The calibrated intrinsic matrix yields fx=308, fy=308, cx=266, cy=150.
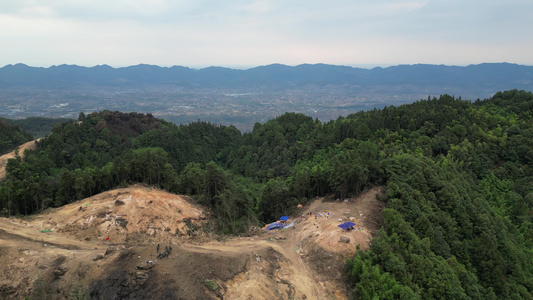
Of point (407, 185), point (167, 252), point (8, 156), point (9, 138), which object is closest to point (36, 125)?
point (9, 138)

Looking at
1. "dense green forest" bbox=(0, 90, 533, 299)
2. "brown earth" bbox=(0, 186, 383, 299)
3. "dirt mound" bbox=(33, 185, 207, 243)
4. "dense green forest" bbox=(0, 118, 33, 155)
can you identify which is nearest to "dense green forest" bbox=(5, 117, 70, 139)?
"dense green forest" bbox=(0, 118, 33, 155)

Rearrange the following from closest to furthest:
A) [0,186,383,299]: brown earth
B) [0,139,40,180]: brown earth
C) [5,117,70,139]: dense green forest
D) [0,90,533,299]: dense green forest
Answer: [0,186,383,299]: brown earth
[0,90,533,299]: dense green forest
[0,139,40,180]: brown earth
[5,117,70,139]: dense green forest

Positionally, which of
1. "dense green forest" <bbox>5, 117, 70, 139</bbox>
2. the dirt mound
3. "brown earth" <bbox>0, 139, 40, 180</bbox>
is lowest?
"dense green forest" <bbox>5, 117, 70, 139</bbox>

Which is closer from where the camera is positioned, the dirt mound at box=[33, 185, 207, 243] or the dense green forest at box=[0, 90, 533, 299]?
the dense green forest at box=[0, 90, 533, 299]

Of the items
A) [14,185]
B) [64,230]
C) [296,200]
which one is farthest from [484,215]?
[14,185]

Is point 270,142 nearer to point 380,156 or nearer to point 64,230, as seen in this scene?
point 380,156

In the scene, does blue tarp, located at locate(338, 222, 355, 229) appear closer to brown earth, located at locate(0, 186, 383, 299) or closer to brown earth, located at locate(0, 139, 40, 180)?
brown earth, located at locate(0, 186, 383, 299)

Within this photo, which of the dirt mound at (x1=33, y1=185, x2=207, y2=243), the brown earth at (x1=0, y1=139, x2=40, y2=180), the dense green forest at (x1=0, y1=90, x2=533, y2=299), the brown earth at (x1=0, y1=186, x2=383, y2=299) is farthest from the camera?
the brown earth at (x1=0, y1=139, x2=40, y2=180)
